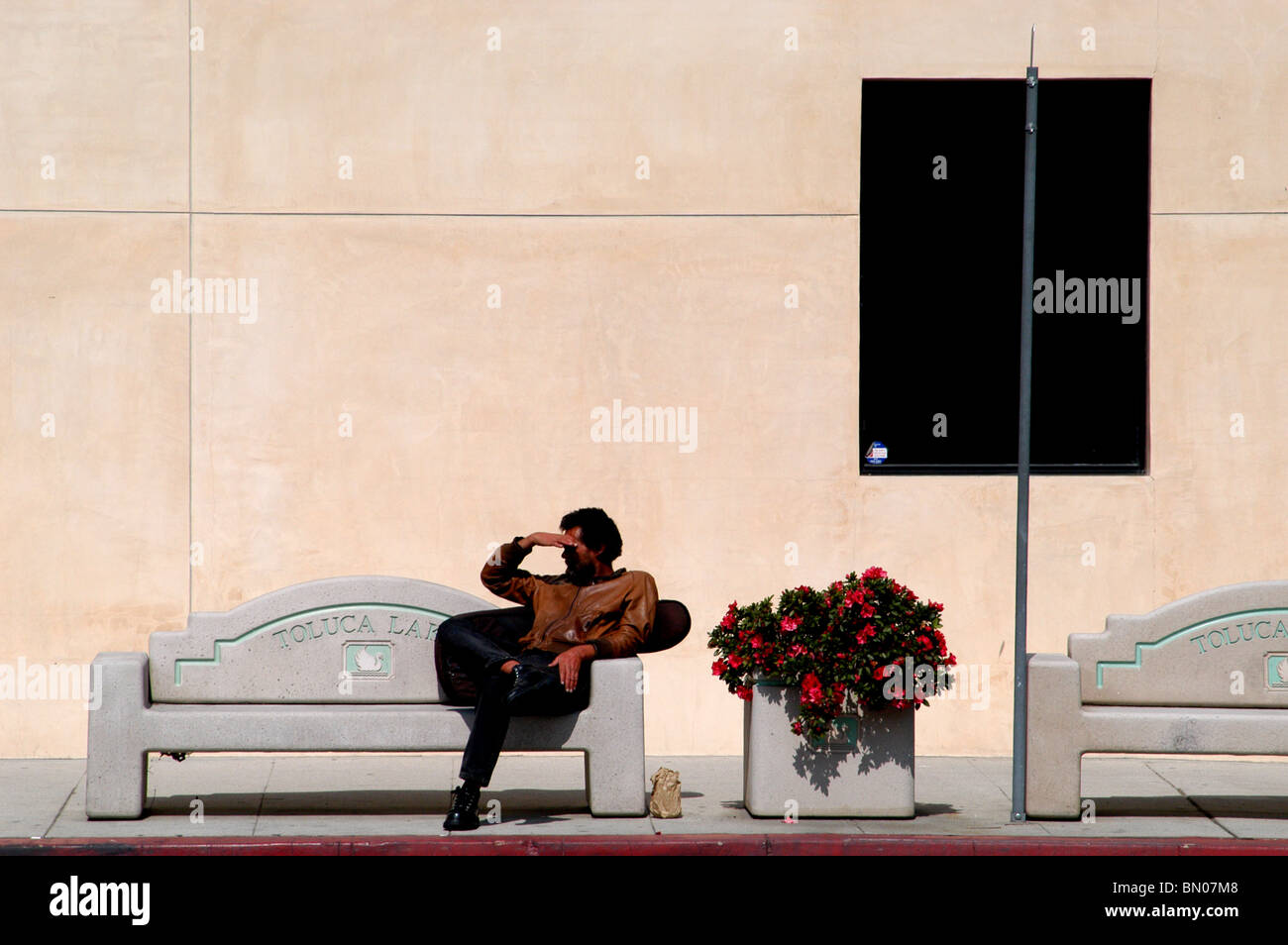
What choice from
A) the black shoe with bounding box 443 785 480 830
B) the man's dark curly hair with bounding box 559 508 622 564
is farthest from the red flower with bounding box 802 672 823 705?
the black shoe with bounding box 443 785 480 830

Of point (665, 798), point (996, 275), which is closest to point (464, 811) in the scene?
point (665, 798)

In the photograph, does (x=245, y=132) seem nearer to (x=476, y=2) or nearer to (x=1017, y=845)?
(x=476, y=2)

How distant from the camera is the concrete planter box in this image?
26.7ft

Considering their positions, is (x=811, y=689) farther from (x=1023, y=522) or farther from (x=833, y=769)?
(x=1023, y=522)

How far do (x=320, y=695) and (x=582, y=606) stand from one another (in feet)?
4.58

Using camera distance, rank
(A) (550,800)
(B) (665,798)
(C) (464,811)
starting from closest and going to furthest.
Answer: (C) (464,811) < (B) (665,798) < (A) (550,800)

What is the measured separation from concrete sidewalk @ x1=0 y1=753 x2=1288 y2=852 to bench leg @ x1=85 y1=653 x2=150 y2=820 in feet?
0.36

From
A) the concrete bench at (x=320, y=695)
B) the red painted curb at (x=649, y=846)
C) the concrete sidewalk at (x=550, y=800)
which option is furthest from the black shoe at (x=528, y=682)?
the red painted curb at (x=649, y=846)

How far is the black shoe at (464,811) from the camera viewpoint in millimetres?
7715

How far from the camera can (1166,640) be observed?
8.32 metres

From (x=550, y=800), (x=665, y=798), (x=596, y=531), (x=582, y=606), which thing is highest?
(x=596, y=531)

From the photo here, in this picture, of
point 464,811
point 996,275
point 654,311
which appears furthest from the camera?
point 996,275

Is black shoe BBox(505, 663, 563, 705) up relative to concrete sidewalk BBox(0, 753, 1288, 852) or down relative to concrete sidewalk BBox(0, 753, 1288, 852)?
up

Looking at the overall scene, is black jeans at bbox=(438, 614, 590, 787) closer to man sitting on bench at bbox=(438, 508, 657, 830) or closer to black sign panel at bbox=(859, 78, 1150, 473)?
man sitting on bench at bbox=(438, 508, 657, 830)
